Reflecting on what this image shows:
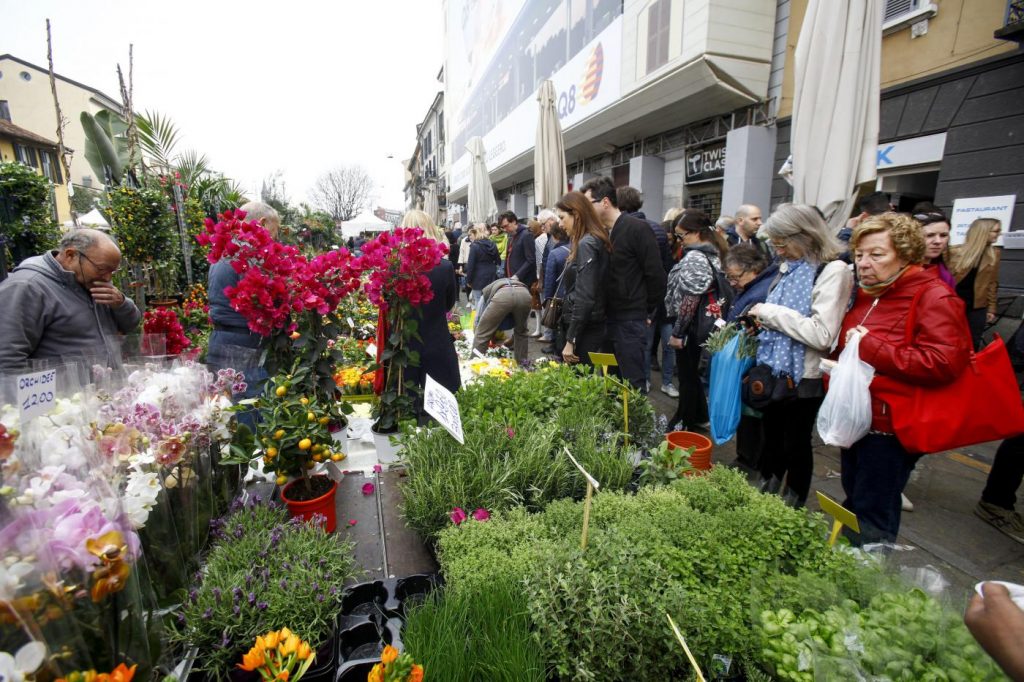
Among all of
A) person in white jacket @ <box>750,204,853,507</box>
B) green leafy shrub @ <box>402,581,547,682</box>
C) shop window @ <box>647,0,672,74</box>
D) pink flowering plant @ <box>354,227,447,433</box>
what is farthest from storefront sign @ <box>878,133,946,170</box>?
green leafy shrub @ <box>402,581,547,682</box>

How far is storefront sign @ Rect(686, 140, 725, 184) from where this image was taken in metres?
8.88

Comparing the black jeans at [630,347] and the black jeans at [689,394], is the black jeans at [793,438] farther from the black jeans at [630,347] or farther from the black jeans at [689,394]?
the black jeans at [689,394]

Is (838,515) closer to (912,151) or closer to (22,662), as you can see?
(22,662)

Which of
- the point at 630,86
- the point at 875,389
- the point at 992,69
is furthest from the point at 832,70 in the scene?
the point at 630,86

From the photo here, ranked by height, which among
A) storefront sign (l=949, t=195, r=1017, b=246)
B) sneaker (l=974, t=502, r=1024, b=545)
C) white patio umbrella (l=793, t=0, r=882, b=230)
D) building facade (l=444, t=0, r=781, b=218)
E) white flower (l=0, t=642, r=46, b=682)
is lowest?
sneaker (l=974, t=502, r=1024, b=545)

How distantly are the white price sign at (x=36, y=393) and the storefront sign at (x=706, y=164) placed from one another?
949cm

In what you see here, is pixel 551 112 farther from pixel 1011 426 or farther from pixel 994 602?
pixel 994 602

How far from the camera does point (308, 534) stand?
1.71 metres

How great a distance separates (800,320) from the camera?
259cm

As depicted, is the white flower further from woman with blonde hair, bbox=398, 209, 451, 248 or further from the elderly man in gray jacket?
woman with blonde hair, bbox=398, 209, 451, 248

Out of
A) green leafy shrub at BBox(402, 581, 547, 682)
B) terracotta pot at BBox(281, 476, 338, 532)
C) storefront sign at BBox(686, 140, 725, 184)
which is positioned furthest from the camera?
storefront sign at BBox(686, 140, 725, 184)

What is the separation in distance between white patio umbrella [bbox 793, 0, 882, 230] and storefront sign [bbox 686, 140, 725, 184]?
5.23 metres

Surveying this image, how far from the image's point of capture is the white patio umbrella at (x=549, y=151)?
27.5ft

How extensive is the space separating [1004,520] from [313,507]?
153 inches
